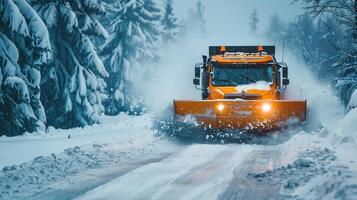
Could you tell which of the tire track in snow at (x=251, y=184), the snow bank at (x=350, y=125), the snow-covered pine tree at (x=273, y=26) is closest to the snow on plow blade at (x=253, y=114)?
the snow bank at (x=350, y=125)

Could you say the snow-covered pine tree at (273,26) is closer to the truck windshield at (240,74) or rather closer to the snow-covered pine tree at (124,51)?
the snow-covered pine tree at (124,51)

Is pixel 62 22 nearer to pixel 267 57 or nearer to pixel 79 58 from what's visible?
pixel 79 58

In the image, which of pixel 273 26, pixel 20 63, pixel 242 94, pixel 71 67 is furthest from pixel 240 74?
pixel 273 26

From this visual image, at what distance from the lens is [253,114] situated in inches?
448

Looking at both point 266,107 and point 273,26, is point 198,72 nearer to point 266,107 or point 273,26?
point 266,107

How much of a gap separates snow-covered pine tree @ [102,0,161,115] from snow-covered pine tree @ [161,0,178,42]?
A: 1474 centimetres

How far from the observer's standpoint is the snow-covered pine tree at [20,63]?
39.4 ft

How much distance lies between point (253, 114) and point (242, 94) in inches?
37.6

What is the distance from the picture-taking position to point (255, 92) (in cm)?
A: 1259

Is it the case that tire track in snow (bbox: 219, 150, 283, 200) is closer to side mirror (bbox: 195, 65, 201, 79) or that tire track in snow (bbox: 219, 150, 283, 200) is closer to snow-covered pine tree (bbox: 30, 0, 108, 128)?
side mirror (bbox: 195, 65, 201, 79)

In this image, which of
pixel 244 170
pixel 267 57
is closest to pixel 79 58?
pixel 267 57

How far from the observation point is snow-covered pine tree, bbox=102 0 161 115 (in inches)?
1131

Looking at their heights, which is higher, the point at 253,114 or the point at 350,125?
the point at 253,114

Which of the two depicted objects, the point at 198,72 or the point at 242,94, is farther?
the point at 198,72
